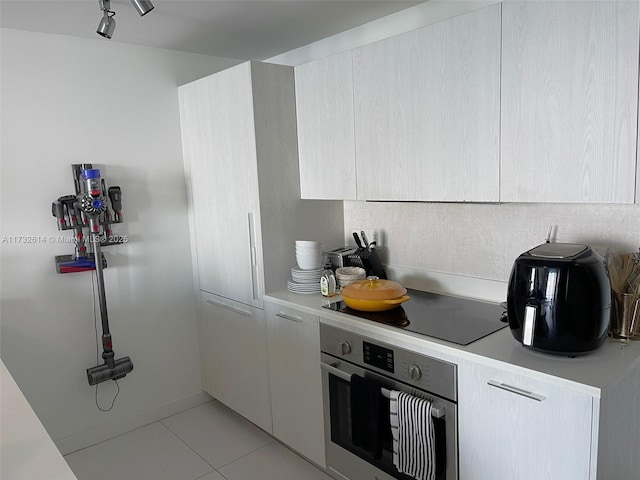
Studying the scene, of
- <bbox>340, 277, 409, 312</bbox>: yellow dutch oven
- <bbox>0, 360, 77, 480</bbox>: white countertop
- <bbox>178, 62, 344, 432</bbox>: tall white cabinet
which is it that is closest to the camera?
<bbox>0, 360, 77, 480</bbox>: white countertop

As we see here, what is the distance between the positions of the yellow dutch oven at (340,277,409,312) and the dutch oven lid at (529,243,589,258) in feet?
2.21

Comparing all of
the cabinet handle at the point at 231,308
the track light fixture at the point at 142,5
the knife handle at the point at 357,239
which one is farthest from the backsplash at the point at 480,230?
the track light fixture at the point at 142,5

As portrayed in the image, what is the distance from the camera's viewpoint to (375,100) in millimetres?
2225

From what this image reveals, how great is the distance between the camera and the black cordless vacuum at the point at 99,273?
254 cm

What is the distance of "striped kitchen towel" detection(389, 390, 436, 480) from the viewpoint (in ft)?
5.94

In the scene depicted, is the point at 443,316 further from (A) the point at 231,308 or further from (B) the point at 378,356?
(A) the point at 231,308

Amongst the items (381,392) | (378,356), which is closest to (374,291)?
(378,356)

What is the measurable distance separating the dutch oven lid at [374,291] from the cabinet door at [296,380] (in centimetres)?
22

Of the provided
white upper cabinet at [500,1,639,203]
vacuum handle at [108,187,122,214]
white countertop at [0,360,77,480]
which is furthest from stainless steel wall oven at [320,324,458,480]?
vacuum handle at [108,187,122,214]

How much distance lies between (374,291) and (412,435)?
62cm

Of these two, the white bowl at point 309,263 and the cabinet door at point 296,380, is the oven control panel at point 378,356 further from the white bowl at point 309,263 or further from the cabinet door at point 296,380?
the white bowl at point 309,263

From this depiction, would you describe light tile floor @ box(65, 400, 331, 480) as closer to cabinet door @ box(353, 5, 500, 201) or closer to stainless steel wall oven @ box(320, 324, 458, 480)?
stainless steel wall oven @ box(320, 324, 458, 480)

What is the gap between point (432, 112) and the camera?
6.61 ft

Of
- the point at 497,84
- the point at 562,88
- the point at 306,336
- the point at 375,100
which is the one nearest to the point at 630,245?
the point at 562,88
